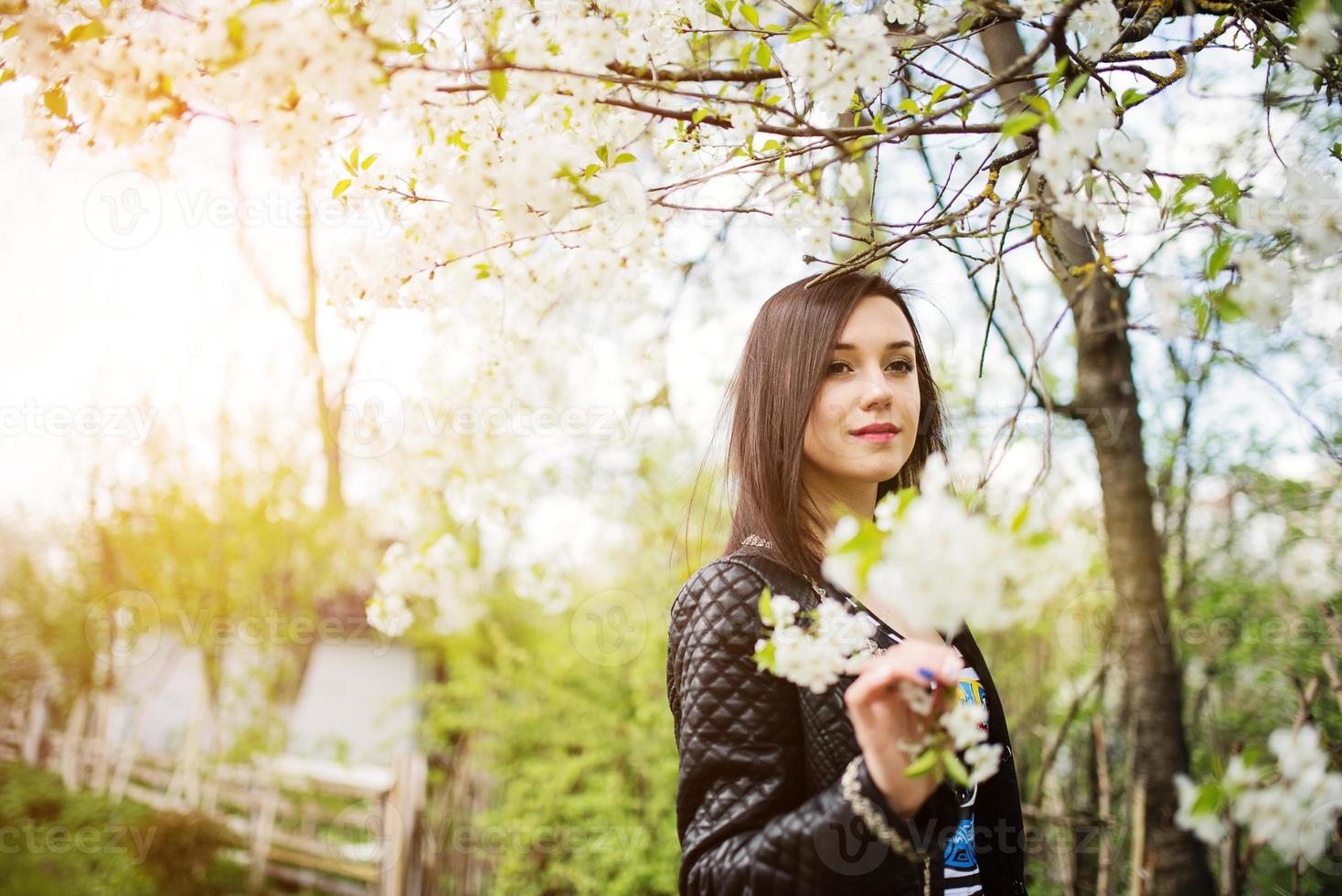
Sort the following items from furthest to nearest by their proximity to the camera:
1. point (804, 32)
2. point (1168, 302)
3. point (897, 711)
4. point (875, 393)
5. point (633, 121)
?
1. point (633, 121)
2. point (875, 393)
3. point (804, 32)
4. point (1168, 302)
5. point (897, 711)

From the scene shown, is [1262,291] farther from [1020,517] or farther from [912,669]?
[912,669]

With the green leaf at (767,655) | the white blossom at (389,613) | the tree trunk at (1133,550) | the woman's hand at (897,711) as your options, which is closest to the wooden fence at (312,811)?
the white blossom at (389,613)

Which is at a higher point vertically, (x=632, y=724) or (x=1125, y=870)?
(x=632, y=724)

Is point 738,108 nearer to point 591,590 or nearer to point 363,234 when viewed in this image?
point 363,234

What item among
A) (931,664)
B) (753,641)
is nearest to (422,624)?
(753,641)

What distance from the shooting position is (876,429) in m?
1.38

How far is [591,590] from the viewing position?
16.4 feet

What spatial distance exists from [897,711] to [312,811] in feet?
20.1

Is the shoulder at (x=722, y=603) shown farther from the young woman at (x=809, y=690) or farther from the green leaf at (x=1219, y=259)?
the green leaf at (x=1219, y=259)

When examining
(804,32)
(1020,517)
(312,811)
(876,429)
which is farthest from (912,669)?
(312,811)

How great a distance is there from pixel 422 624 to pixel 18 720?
539cm

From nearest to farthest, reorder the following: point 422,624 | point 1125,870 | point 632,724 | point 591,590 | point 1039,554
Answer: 1. point 1039,554
2. point 1125,870
3. point 632,724
4. point 591,590
5. point 422,624

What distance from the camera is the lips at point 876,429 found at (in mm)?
1380

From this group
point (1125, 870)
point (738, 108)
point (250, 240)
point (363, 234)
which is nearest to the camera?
Result: point (738, 108)
